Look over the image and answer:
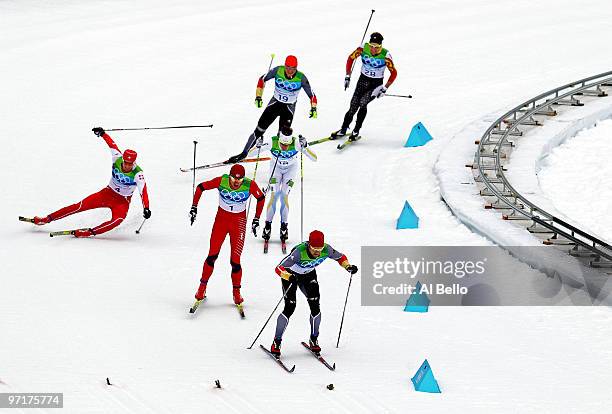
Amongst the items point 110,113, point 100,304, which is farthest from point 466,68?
point 100,304

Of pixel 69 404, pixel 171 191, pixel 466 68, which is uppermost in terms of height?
pixel 466 68

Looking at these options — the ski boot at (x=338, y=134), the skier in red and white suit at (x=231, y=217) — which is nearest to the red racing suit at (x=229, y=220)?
the skier in red and white suit at (x=231, y=217)

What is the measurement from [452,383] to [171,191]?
→ 746cm

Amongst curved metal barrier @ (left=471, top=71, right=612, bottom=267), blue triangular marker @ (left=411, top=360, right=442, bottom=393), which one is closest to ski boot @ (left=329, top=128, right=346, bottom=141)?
curved metal barrier @ (left=471, top=71, right=612, bottom=267)

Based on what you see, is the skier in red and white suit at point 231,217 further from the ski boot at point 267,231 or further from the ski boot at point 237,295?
the ski boot at point 267,231

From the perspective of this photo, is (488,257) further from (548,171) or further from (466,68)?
(466,68)

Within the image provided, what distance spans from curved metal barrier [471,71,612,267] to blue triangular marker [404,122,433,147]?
97 centimetres

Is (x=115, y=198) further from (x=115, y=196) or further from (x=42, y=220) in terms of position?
(x=42, y=220)

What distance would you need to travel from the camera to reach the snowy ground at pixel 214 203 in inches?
548

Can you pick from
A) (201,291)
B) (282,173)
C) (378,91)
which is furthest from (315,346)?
(378,91)

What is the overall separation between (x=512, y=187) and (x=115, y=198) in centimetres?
604

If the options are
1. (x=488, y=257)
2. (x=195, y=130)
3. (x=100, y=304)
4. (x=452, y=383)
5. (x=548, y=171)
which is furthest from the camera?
(x=195, y=130)

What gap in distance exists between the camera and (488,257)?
17.6m

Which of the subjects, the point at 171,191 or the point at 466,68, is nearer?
the point at 171,191
